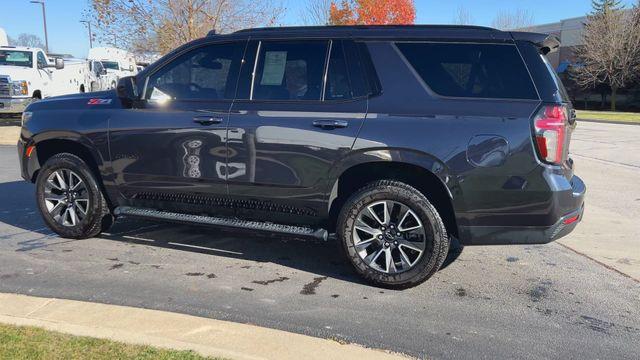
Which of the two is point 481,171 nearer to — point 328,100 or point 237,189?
point 328,100

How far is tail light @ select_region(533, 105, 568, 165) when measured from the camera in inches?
149

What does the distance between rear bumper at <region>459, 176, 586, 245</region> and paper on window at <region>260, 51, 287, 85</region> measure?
6.47 feet

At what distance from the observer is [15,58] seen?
16688mm

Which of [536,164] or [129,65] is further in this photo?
[129,65]

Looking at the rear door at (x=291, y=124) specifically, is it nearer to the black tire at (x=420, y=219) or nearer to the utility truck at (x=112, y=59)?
the black tire at (x=420, y=219)

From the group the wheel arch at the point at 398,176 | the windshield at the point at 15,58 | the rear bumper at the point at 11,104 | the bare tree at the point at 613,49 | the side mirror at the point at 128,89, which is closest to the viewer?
the wheel arch at the point at 398,176

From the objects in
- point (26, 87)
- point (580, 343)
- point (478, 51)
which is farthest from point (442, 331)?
point (26, 87)

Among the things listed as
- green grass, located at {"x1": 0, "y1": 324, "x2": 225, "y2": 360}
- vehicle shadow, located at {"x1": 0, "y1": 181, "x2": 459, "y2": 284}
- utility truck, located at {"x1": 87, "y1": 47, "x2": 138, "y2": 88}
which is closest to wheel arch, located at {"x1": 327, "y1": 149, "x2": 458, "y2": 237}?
vehicle shadow, located at {"x1": 0, "y1": 181, "x2": 459, "y2": 284}

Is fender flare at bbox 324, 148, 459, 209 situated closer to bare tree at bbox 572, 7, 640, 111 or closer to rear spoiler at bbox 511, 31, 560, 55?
rear spoiler at bbox 511, 31, 560, 55

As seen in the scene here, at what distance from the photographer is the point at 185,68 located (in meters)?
4.85

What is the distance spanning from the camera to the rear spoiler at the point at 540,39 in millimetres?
3977

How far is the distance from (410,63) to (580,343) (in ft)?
7.67

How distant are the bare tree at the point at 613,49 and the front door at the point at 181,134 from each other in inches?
1633

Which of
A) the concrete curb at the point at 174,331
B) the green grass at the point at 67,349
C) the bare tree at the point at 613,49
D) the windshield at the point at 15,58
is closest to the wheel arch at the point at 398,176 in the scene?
the concrete curb at the point at 174,331
